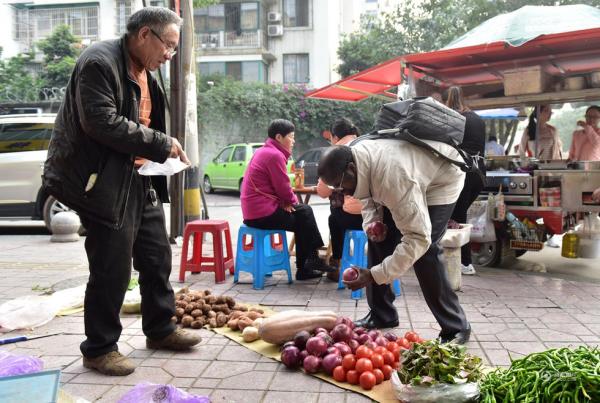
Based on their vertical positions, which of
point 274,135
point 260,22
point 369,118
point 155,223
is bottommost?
point 155,223

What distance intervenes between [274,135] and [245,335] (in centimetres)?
246

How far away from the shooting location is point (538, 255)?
7691mm

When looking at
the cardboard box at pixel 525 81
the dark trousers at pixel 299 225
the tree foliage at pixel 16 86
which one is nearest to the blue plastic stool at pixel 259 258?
the dark trousers at pixel 299 225

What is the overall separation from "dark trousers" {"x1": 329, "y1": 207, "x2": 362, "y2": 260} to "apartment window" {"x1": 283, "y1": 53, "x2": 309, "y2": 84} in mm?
22154

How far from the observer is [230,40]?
26859 mm

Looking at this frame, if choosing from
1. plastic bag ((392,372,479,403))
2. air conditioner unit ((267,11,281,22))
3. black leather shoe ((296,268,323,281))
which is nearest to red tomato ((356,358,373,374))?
plastic bag ((392,372,479,403))

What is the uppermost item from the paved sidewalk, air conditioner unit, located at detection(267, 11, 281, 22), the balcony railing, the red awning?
air conditioner unit, located at detection(267, 11, 281, 22)

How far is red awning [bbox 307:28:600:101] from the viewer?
6.40m

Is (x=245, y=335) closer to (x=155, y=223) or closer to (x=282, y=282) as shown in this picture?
(x=155, y=223)

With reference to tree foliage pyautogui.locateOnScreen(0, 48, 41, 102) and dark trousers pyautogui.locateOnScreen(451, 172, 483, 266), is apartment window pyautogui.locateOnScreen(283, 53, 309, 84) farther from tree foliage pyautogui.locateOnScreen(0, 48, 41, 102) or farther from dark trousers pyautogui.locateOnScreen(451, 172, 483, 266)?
dark trousers pyautogui.locateOnScreen(451, 172, 483, 266)

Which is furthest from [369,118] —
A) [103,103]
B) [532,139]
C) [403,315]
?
[103,103]

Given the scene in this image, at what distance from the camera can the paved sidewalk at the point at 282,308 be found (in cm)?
310

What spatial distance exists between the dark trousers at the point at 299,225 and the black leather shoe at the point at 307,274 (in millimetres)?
58

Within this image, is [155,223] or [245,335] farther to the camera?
[245,335]
